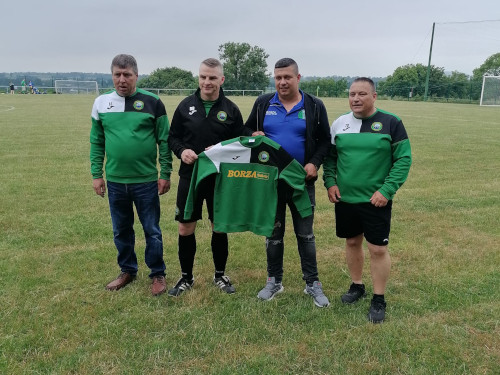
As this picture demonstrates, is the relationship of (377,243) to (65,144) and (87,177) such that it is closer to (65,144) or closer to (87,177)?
(87,177)

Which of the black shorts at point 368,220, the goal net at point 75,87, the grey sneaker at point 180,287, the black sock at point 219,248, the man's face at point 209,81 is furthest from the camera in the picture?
the goal net at point 75,87

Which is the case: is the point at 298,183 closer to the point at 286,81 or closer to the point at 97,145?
the point at 286,81

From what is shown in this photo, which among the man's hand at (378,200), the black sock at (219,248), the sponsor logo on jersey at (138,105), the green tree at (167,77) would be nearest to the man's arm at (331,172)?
the man's hand at (378,200)

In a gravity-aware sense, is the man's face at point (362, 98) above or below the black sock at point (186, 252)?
above

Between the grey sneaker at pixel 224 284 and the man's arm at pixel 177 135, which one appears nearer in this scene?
the man's arm at pixel 177 135

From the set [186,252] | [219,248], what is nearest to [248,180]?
[219,248]

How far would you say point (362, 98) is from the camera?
11.3ft

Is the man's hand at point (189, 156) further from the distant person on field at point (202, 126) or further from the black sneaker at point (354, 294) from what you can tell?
the black sneaker at point (354, 294)

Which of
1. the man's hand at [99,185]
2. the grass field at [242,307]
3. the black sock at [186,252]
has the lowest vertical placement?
the grass field at [242,307]

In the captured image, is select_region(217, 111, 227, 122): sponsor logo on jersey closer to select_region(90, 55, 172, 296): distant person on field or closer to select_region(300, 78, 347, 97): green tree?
select_region(90, 55, 172, 296): distant person on field

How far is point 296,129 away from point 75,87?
57810 millimetres

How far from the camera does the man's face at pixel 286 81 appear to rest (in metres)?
3.52

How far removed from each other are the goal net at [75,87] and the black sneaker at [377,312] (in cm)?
5632

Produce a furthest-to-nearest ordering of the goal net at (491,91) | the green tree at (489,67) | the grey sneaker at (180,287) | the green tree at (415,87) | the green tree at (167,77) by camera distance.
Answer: the green tree at (489,67) < the green tree at (167,77) < the green tree at (415,87) < the goal net at (491,91) < the grey sneaker at (180,287)
